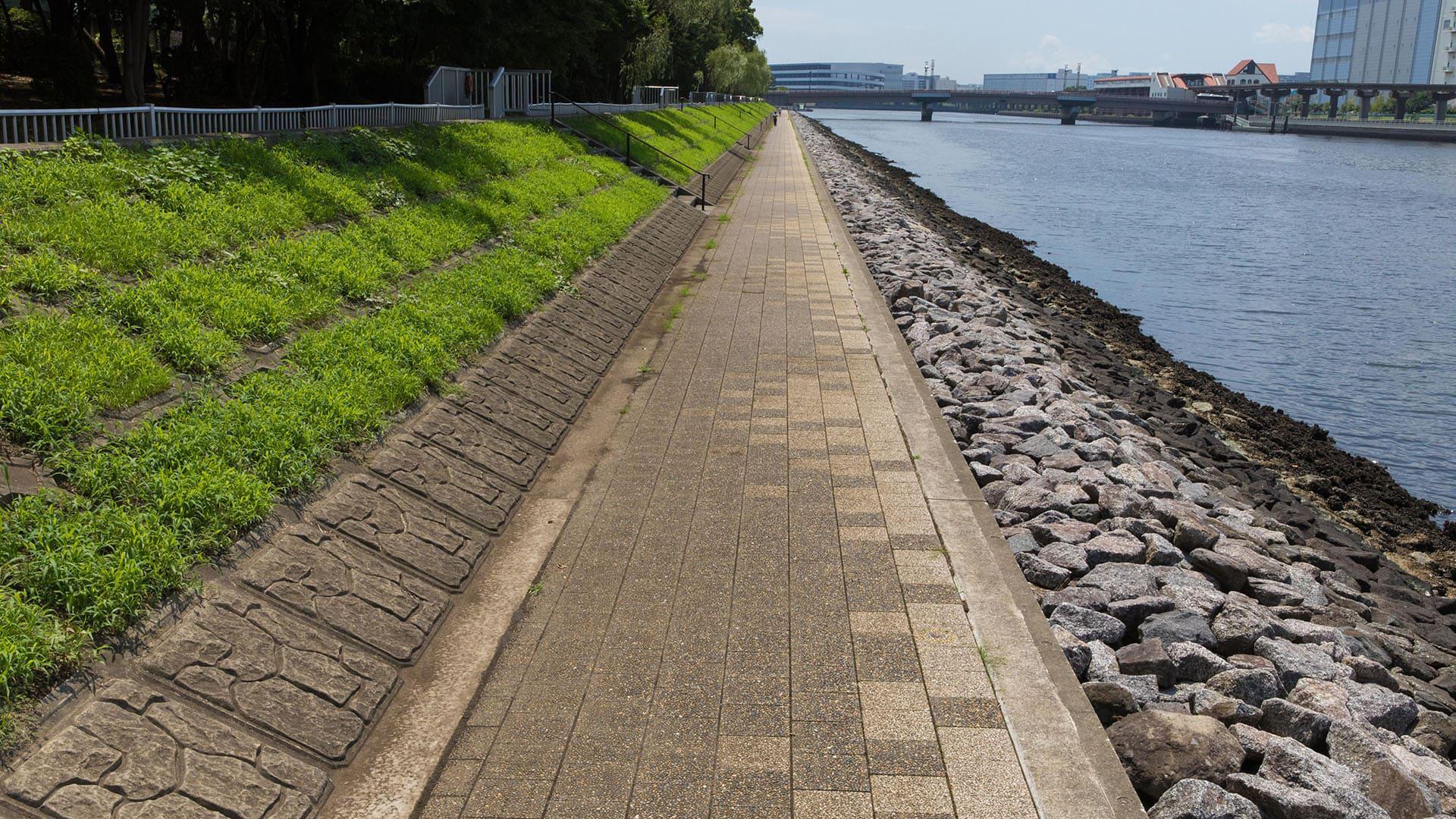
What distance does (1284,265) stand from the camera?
99.6ft

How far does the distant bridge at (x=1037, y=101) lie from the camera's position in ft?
480

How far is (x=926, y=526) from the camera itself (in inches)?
272

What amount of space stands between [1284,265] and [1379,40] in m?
139

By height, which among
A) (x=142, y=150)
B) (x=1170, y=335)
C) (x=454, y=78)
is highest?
(x=454, y=78)

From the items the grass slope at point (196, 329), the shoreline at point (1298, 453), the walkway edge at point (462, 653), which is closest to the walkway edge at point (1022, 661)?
the walkway edge at point (462, 653)

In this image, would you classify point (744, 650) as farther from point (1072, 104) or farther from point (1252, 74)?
point (1252, 74)

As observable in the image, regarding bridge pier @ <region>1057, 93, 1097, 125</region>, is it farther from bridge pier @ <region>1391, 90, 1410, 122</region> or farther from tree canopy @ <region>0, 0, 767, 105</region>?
tree canopy @ <region>0, 0, 767, 105</region>

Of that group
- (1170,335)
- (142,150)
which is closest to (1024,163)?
(1170,335)

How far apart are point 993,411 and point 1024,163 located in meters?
62.9

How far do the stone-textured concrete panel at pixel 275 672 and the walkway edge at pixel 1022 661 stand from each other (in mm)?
2908

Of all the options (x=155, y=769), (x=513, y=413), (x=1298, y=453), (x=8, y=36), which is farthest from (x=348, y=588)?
(x=8, y=36)

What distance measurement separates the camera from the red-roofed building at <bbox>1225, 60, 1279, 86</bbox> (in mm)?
165375

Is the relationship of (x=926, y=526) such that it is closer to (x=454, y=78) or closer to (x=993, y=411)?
(x=993, y=411)

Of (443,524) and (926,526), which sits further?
(926,526)
